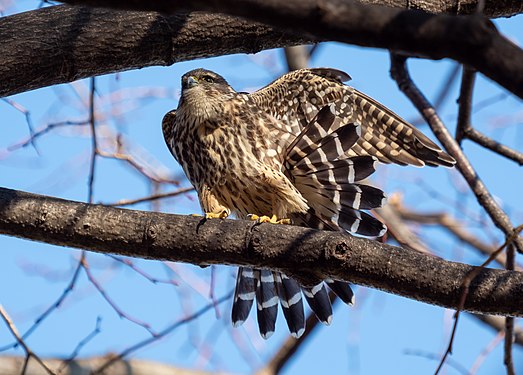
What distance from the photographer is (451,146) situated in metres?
3.89

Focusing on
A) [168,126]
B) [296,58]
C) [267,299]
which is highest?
[296,58]

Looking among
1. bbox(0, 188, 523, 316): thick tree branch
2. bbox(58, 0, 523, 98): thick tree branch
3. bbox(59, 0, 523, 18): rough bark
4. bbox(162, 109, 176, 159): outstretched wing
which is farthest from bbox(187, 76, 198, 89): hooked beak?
bbox(58, 0, 523, 98): thick tree branch

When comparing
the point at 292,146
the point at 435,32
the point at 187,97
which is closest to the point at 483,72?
the point at 435,32

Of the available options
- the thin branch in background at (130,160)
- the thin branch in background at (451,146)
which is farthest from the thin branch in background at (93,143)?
the thin branch in background at (451,146)

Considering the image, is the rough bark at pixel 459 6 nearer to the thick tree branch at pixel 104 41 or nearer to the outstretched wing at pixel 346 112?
the thick tree branch at pixel 104 41

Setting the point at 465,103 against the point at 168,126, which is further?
the point at 168,126

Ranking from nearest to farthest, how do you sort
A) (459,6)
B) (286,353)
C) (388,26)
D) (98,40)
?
1. (388,26)
2. (98,40)
3. (459,6)
4. (286,353)

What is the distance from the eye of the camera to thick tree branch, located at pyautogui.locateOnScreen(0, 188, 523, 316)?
2719 millimetres

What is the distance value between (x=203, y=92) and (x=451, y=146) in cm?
132

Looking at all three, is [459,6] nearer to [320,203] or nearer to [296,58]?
[320,203]

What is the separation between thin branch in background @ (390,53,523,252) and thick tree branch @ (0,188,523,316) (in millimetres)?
823

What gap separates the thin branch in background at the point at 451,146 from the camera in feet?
11.9

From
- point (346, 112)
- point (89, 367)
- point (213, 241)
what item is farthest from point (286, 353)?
point (213, 241)

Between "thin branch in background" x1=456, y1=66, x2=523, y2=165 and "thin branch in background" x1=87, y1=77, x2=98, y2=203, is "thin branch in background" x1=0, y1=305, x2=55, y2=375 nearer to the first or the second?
"thin branch in background" x1=87, y1=77, x2=98, y2=203
